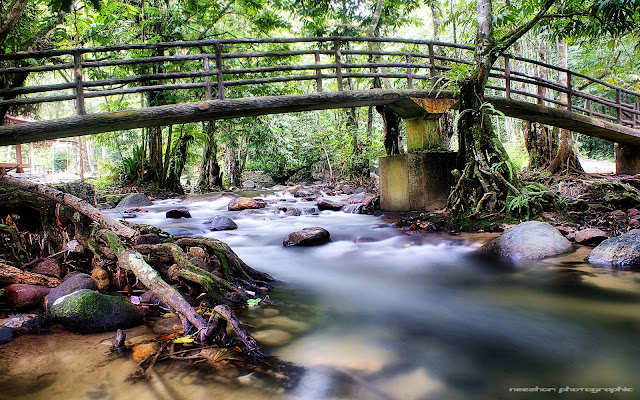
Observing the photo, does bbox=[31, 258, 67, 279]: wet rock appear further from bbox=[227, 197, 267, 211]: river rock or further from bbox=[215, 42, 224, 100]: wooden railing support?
bbox=[227, 197, 267, 211]: river rock

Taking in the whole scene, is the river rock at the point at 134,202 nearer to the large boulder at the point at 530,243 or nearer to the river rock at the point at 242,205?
the river rock at the point at 242,205

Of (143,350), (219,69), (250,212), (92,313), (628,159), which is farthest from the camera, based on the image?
(628,159)

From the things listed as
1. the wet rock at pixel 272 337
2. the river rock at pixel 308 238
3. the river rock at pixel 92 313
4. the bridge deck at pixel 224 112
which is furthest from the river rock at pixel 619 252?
the bridge deck at pixel 224 112

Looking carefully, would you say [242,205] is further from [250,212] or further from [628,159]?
[628,159]

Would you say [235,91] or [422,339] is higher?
[235,91]

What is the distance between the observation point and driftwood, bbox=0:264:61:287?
3125mm

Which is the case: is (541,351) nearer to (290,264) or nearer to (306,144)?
(290,264)

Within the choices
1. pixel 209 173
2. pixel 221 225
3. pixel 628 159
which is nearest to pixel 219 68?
pixel 221 225

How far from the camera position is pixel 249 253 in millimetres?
5848

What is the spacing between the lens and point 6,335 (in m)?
2.55

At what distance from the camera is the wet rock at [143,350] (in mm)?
2395

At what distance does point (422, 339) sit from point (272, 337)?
108 cm

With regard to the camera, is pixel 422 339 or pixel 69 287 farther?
pixel 69 287

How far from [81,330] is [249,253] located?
321 cm
